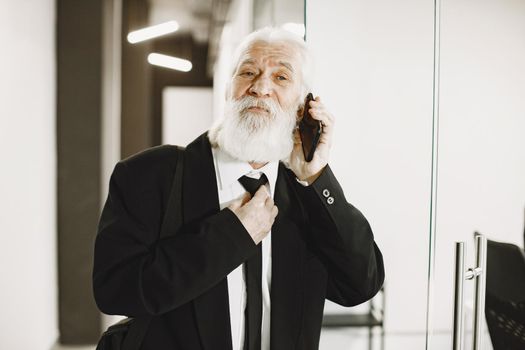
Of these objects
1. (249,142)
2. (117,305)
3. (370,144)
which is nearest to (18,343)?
(117,305)

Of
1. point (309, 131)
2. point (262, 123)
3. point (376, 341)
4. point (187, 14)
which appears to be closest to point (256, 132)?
point (262, 123)

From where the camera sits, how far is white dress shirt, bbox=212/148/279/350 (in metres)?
1.01

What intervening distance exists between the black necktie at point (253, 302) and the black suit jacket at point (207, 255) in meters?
0.04

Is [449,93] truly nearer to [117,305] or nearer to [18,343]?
→ [117,305]

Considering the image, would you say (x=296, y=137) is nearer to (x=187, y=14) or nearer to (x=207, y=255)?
(x=207, y=255)

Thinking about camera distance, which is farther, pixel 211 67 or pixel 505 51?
pixel 211 67

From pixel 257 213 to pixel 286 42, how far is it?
45cm

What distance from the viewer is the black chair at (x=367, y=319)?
120 centimetres

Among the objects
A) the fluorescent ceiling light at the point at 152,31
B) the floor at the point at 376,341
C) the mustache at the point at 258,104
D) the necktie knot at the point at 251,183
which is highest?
the fluorescent ceiling light at the point at 152,31

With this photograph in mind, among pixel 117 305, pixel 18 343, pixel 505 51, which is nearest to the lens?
pixel 117 305

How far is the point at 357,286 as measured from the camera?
1.04 meters

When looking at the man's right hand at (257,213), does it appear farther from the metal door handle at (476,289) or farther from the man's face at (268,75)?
the metal door handle at (476,289)

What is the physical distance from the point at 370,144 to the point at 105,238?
0.69 m

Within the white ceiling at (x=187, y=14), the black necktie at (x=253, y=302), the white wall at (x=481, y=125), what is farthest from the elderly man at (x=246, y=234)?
the white ceiling at (x=187, y=14)
